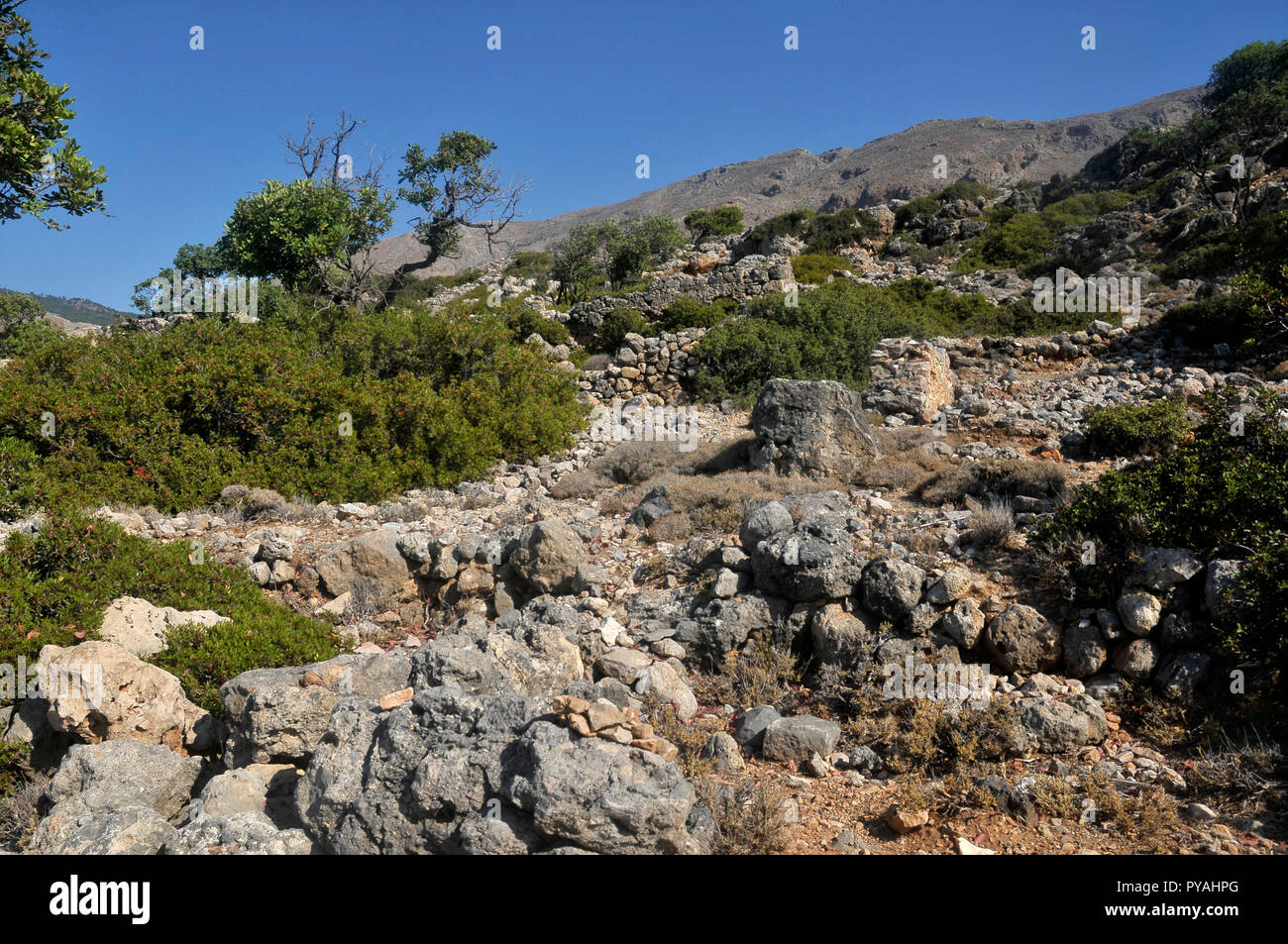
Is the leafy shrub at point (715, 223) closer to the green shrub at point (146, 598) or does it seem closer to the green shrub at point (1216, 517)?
the green shrub at point (1216, 517)

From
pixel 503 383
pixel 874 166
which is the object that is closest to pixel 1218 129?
pixel 503 383

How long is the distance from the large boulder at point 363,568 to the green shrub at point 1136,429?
8250 mm

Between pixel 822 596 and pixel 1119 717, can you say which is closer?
pixel 1119 717

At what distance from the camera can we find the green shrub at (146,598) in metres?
5.05

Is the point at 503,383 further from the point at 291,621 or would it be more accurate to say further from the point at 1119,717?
the point at 1119,717

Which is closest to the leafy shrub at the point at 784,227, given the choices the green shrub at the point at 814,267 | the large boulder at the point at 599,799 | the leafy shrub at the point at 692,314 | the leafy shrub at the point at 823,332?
the green shrub at the point at 814,267

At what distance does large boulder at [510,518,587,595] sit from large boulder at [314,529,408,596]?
140 cm

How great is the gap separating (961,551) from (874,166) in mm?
119482

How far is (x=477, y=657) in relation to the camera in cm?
439

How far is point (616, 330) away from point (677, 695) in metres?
13.8

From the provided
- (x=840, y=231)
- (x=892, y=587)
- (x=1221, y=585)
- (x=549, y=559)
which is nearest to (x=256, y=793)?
(x=549, y=559)

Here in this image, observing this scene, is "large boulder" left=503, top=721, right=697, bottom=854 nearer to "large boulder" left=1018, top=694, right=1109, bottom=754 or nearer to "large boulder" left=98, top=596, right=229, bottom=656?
"large boulder" left=1018, top=694, right=1109, bottom=754

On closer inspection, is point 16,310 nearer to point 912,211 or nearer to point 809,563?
point 809,563

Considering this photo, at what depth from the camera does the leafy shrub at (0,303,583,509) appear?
9.21 m
